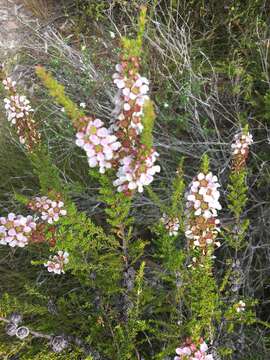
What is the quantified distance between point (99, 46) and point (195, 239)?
106 inches

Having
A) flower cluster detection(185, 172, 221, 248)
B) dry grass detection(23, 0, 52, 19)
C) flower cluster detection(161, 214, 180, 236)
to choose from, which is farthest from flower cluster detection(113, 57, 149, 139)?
dry grass detection(23, 0, 52, 19)

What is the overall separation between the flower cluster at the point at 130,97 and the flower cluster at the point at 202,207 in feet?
1.18

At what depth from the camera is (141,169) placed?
135cm

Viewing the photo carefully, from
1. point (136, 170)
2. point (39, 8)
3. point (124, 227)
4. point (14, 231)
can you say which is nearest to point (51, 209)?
point (14, 231)

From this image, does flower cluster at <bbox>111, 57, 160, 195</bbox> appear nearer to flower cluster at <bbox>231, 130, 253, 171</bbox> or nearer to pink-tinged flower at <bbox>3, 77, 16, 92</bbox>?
flower cluster at <bbox>231, 130, 253, 171</bbox>

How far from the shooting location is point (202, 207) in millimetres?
1570

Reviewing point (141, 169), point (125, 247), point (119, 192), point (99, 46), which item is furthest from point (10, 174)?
point (141, 169)

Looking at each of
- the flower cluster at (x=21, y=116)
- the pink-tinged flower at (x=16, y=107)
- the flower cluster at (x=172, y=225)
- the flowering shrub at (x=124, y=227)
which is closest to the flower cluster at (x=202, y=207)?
the flowering shrub at (x=124, y=227)

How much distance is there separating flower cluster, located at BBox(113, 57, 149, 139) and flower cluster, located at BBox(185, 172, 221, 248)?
36 centimetres

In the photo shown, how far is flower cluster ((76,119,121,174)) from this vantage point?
4.16 ft

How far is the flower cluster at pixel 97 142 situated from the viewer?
4.16ft

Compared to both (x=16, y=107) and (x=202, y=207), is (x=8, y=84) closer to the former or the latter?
(x=16, y=107)

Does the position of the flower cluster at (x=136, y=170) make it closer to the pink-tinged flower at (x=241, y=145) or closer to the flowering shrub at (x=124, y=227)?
the flowering shrub at (x=124, y=227)

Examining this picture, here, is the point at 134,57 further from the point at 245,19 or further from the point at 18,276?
the point at 245,19
